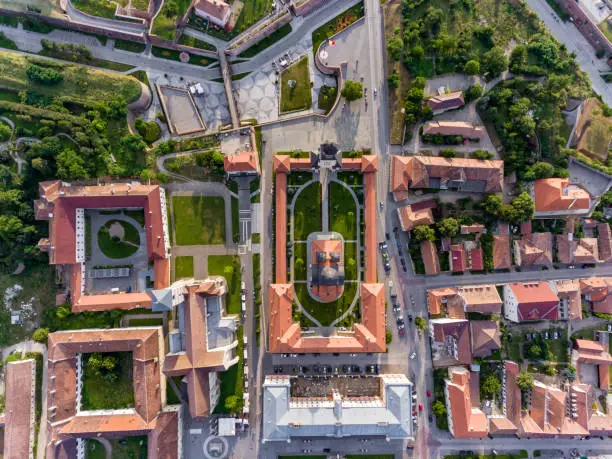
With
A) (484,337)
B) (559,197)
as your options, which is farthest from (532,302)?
(559,197)

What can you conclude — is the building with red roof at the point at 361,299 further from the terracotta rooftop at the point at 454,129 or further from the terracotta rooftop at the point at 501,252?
the terracotta rooftop at the point at 501,252

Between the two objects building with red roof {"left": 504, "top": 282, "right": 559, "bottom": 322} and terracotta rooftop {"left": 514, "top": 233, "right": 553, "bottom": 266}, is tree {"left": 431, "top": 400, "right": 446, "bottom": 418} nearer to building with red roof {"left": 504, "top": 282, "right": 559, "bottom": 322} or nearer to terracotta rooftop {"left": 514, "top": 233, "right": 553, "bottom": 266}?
building with red roof {"left": 504, "top": 282, "right": 559, "bottom": 322}

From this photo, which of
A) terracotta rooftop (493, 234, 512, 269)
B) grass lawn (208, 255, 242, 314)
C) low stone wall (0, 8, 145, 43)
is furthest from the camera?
grass lawn (208, 255, 242, 314)

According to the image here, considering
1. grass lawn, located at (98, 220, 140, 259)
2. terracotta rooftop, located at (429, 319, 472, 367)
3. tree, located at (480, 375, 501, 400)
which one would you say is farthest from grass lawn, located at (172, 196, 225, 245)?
tree, located at (480, 375, 501, 400)

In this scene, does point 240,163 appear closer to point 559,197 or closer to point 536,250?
point 536,250

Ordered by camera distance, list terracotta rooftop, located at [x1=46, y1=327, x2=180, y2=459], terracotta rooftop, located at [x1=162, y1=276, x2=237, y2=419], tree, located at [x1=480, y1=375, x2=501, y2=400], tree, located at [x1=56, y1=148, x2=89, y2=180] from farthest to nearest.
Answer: tree, located at [x1=480, y1=375, x2=501, y2=400] < tree, located at [x1=56, y1=148, x2=89, y2=180] < terracotta rooftop, located at [x1=46, y1=327, x2=180, y2=459] < terracotta rooftop, located at [x1=162, y1=276, x2=237, y2=419]

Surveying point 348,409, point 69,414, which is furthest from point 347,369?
point 69,414

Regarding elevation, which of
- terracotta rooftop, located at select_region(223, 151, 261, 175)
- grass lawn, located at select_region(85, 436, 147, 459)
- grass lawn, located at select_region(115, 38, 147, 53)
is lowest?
grass lawn, located at select_region(85, 436, 147, 459)
